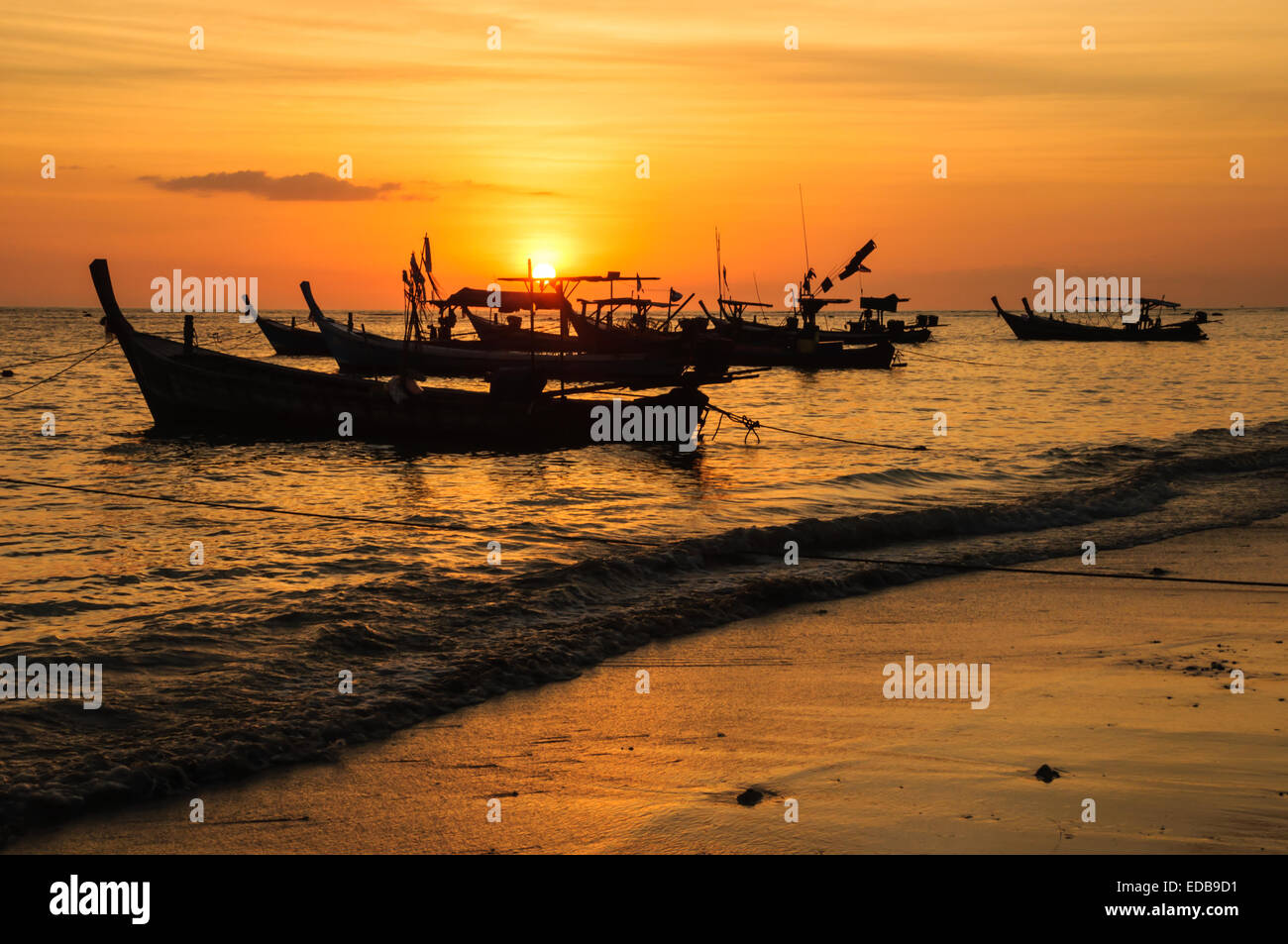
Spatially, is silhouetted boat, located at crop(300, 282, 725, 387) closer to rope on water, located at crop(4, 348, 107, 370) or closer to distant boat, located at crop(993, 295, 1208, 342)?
rope on water, located at crop(4, 348, 107, 370)

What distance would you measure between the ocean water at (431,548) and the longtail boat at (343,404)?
59cm

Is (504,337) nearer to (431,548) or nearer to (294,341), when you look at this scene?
(294,341)

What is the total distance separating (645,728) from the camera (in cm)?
646

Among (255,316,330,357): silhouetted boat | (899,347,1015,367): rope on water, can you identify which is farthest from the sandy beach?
(255,316,330,357): silhouetted boat

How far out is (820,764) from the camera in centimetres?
576

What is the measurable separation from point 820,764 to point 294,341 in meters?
72.8

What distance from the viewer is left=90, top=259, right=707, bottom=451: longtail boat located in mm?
22797

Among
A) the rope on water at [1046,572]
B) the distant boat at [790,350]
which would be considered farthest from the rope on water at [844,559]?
the distant boat at [790,350]

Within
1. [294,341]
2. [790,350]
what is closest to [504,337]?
[790,350]

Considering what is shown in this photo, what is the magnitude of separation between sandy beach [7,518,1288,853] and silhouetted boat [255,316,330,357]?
68.3 meters

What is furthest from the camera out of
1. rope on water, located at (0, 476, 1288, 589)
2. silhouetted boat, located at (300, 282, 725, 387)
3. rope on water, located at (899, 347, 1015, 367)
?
rope on water, located at (899, 347, 1015, 367)

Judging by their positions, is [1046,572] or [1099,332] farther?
[1099,332]
